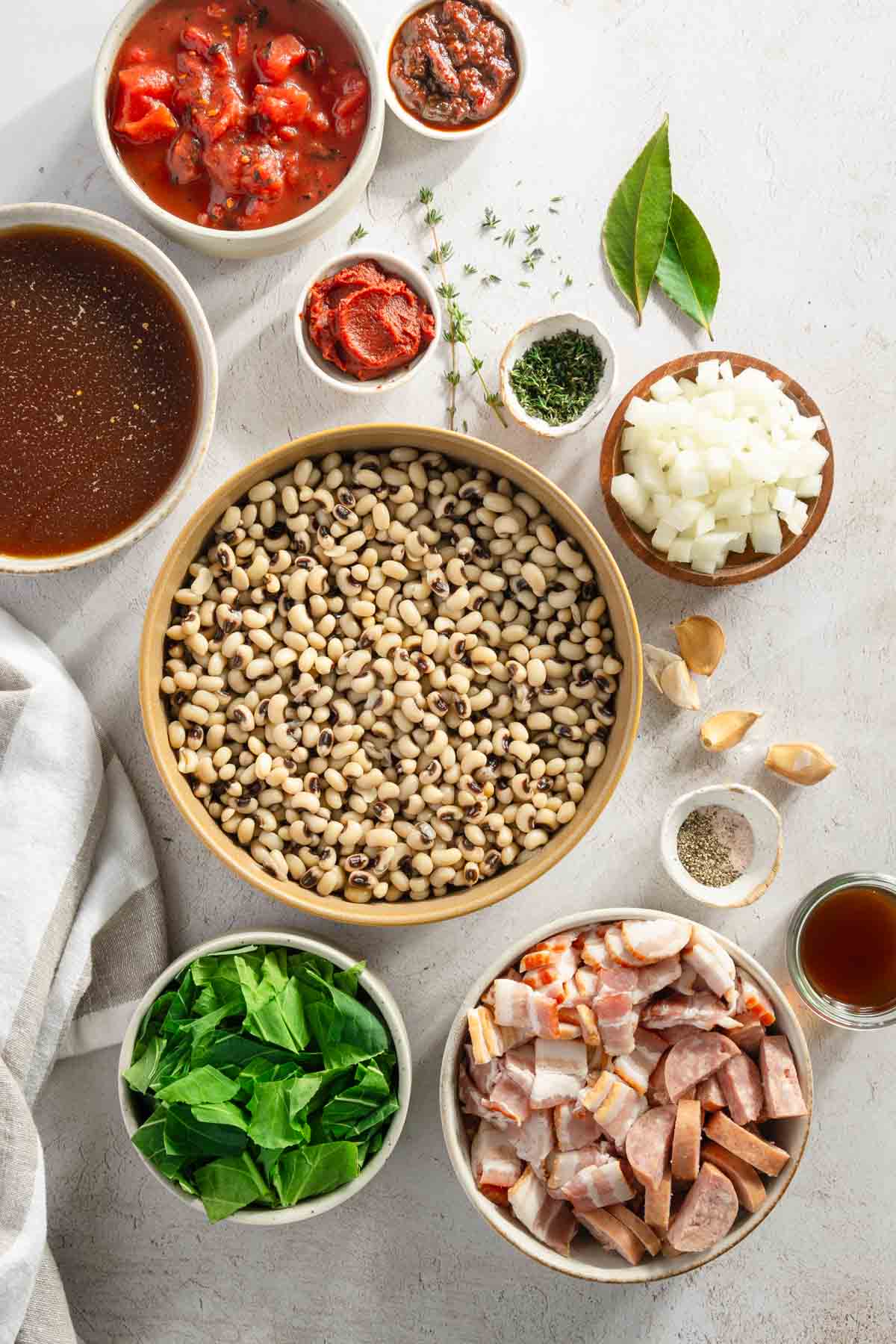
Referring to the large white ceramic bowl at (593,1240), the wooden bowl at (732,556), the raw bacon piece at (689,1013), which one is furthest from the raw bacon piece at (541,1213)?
the wooden bowl at (732,556)

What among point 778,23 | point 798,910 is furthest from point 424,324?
point 798,910

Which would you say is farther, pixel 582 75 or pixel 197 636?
pixel 582 75

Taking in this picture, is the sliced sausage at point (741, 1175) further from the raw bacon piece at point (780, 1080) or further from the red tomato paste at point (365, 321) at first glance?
the red tomato paste at point (365, 321)

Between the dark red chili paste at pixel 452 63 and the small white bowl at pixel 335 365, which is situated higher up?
the dark red chili paste at pixel 452 63

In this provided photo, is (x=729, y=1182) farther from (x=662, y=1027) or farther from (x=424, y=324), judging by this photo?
(x=424, y=324)

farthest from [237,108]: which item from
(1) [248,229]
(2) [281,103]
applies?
(1) [248,229]

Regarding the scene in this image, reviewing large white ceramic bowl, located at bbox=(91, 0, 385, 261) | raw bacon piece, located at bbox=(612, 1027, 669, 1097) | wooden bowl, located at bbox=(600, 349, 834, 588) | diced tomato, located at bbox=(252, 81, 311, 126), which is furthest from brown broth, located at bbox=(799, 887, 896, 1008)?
diced tomato, located at bbox=(252, 81, 311, 126)

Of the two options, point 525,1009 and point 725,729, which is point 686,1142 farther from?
point 725,729
